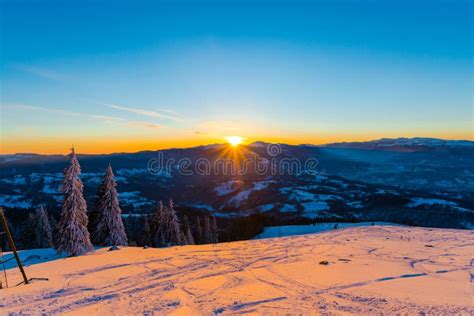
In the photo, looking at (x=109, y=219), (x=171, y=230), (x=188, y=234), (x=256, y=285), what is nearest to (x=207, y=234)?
(x=188, y=234)

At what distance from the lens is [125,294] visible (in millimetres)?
12703

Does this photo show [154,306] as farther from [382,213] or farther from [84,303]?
[382,213]

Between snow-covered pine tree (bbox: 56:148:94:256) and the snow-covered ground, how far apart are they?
749cm

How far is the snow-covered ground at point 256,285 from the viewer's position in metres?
11.0

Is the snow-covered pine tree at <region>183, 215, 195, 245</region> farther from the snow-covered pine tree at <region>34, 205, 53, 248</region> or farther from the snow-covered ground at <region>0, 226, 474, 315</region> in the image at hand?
the snow-covered ground at <region>0, 226, 474, 315</region>

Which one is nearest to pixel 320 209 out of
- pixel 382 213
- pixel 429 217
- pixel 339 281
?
pixel 382 213

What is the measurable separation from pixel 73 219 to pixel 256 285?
22.1m

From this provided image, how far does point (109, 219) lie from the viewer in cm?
3447

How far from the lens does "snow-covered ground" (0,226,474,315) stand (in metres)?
11.0

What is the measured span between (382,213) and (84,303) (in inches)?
7207

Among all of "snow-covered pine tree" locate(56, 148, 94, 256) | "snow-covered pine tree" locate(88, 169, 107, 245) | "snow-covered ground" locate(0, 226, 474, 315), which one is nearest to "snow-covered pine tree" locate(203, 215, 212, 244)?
"snow-covered pine tree" locate(88, 169, 107, 245)

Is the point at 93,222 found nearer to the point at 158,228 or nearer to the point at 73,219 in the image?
the point at 73,219

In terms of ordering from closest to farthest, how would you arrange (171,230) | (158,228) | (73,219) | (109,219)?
1. (73,219)
2. (109,219)
3. (171,230)
4. (158,228)

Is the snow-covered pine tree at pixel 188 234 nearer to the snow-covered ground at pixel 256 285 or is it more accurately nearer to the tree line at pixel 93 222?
the tree line at pixel 93 222
